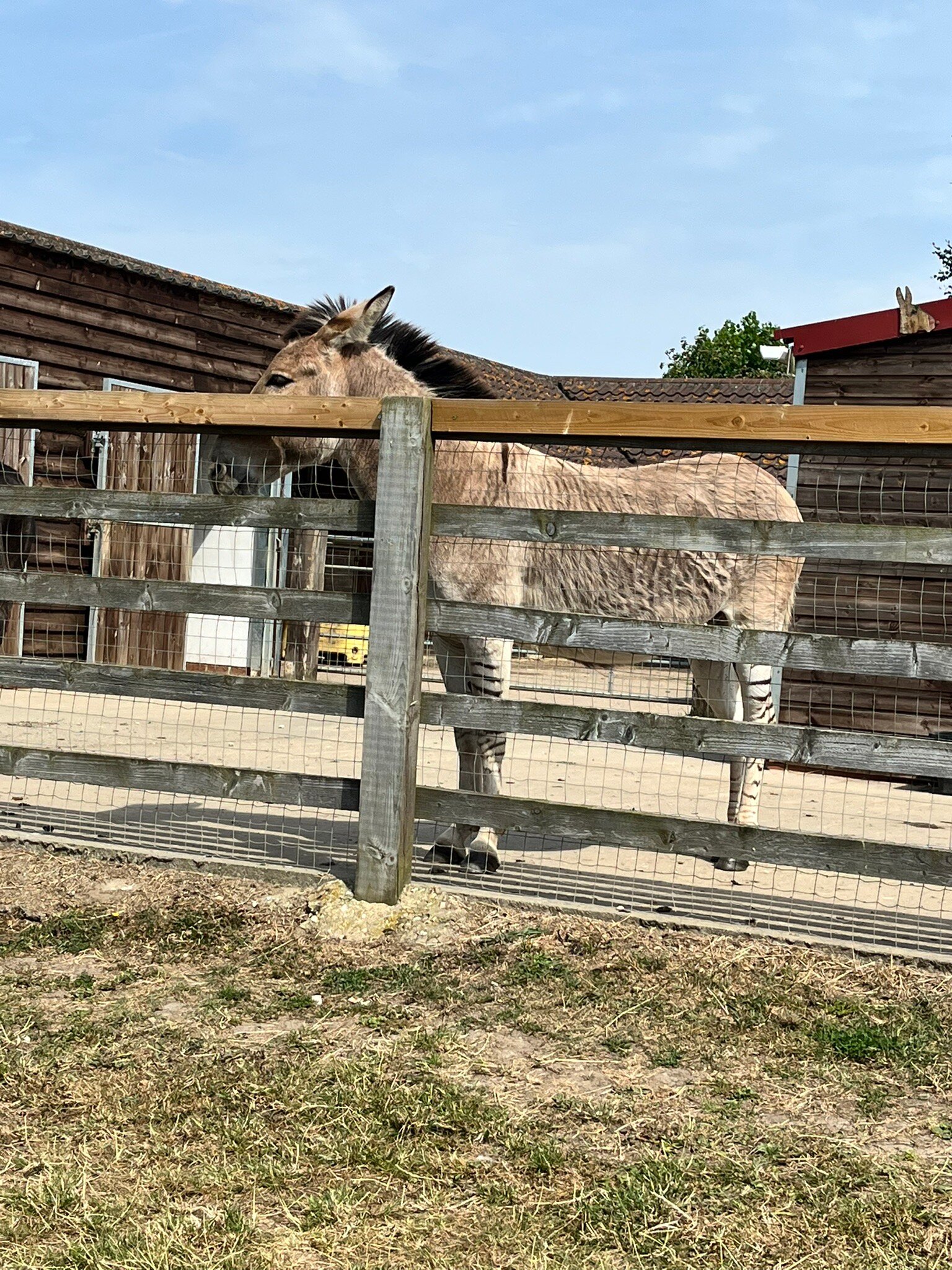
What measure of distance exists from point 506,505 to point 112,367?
8.07m

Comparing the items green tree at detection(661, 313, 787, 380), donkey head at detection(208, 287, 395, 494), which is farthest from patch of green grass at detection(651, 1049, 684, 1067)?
green tree at detection(661, 313, 787, 380)

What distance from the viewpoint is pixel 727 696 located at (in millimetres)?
6996

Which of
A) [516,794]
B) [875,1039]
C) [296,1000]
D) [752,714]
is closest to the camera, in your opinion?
[875,1039]

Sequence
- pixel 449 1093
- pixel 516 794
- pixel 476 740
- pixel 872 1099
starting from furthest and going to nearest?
pixel 516 794 < pixel 476 740 < pixel 872 1099 < pixel 449 1093

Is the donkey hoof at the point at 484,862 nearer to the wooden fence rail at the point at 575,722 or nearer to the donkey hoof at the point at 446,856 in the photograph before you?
the donkey hoof at the point at 446,856

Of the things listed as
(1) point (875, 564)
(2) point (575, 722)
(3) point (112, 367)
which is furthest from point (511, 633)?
(3) point (112, 367)

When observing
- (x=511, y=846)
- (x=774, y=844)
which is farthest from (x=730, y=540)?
(x=511, y=846)

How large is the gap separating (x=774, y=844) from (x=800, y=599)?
226 inches

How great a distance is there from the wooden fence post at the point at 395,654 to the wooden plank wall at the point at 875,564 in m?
5.60

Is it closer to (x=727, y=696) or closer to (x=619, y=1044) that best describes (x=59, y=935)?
(x=619, y=1044)

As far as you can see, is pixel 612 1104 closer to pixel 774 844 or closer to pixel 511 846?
pixel 774 844

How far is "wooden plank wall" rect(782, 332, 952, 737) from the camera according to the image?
981 cm

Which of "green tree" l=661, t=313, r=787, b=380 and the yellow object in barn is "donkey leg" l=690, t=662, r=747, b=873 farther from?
"green tree" l=661, t=313, r=787, b=380

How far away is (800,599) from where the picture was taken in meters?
9.99
